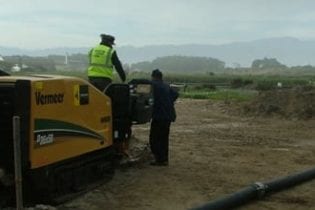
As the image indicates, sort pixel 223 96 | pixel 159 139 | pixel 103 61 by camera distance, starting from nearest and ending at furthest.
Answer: pixel 103 61 < pixel 159 139 < pixel 223 96

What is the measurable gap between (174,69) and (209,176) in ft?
500

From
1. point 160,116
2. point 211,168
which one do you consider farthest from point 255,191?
point 160,116

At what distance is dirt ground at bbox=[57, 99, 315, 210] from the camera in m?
9.92

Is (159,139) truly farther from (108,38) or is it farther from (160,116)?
(108,38)

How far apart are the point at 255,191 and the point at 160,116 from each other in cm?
318

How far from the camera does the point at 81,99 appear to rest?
9.27 metres

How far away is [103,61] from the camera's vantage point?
11742mm

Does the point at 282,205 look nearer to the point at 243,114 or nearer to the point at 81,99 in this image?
the point at 81,99

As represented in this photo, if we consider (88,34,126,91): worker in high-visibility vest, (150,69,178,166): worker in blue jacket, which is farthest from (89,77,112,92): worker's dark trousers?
(150,69,178,166): worker in blue jacket

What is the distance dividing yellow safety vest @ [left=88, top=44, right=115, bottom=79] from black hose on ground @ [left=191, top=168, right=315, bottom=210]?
3287 mm

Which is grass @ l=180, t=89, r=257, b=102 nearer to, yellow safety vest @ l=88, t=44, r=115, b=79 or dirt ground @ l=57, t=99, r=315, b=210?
dirt ground @ l=57, t=99, r=315, b=210

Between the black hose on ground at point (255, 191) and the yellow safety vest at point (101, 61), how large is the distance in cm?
329

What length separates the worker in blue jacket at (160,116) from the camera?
12.6 meters

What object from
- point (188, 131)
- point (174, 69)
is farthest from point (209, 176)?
point (174, 69)
